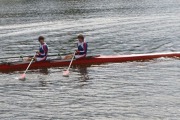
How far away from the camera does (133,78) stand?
23.8 m

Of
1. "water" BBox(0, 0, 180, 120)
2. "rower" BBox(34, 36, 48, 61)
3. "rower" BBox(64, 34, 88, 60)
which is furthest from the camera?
"rower" BBox(64, 34, 88, 60)

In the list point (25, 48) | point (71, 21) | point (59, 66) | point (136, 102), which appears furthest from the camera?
point (71, 21)

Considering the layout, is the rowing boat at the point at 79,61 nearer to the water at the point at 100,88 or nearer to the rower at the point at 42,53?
the rower at the point at 42,53

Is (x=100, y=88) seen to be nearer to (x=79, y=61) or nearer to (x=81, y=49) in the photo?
(x=79, y=61)

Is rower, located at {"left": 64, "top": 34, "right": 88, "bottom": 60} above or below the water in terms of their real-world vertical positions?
above

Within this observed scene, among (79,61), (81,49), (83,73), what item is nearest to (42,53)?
(79,61)

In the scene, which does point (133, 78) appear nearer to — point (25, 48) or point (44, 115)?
point (44, 115)

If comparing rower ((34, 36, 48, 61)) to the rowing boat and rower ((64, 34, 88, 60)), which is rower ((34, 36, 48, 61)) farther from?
rower ((64, 34, 88, 60))

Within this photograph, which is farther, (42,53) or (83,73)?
(42,53)

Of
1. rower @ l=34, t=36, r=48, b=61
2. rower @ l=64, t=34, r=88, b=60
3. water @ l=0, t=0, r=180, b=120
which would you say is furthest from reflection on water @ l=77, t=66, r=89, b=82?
rower @ l=34, t=36, r=48, b=61

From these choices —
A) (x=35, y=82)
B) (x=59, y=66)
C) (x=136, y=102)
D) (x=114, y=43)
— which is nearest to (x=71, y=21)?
(x=114, y=43)

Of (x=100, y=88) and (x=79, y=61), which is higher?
(x=79, y=61)

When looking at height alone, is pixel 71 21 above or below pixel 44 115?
above

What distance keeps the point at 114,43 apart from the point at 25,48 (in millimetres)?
9840
